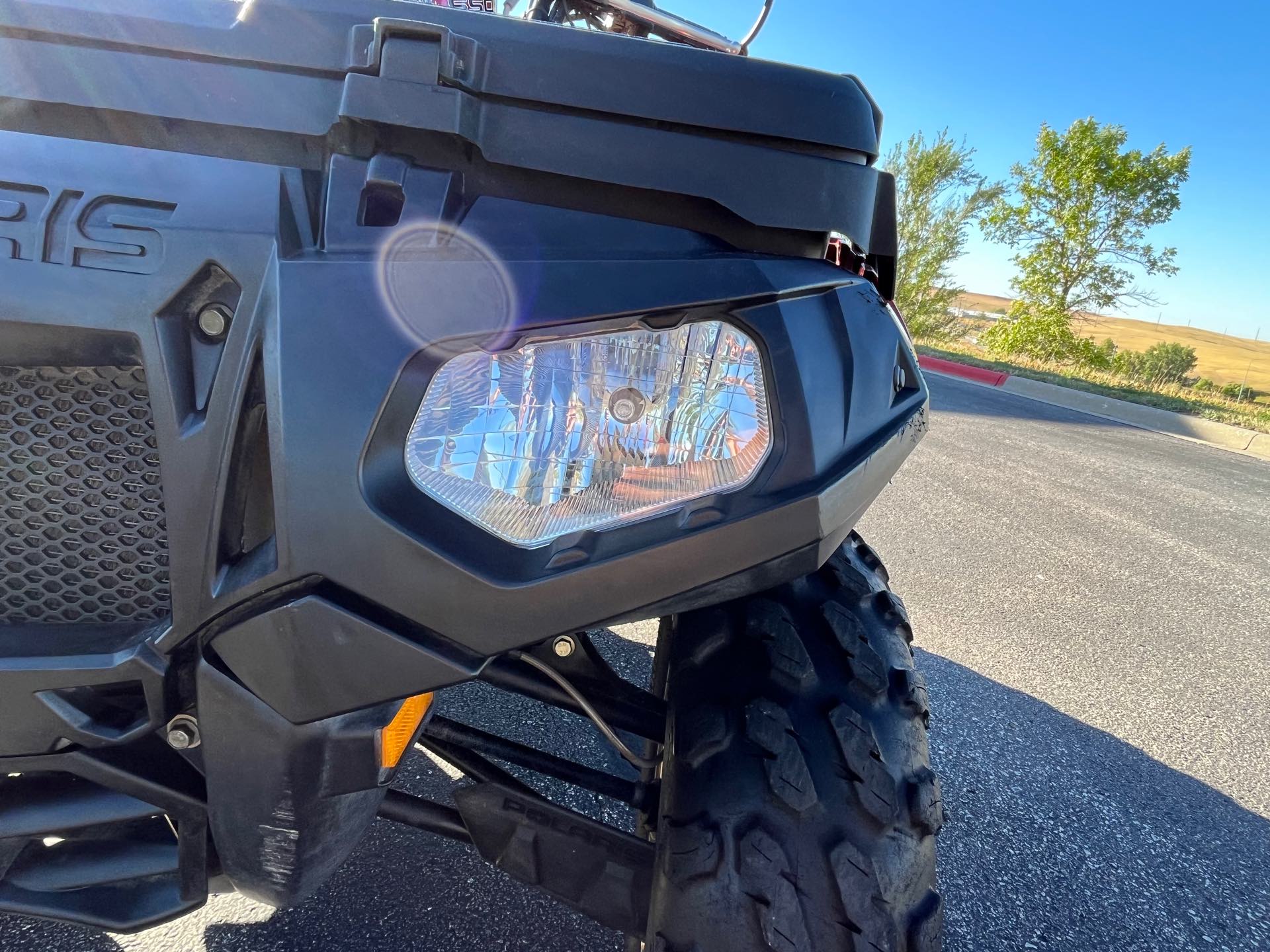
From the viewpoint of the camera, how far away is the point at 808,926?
938 millimetres

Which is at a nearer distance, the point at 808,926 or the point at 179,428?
the point at 179,428

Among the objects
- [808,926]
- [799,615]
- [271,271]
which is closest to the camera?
[271,271]

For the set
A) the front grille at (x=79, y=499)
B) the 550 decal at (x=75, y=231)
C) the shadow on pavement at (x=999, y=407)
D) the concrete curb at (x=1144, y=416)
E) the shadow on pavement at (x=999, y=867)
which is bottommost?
the shadow on pavement at (x=999, y=867)

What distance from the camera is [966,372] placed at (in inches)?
513

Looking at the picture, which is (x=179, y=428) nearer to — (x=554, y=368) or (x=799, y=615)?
(x=554, y=368)

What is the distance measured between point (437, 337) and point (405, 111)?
0.81 feet

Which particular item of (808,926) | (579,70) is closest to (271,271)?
(579,70)

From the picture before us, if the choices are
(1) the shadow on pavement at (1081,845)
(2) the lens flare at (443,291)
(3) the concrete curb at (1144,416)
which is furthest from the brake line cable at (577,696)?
(3) the concrete curb at (1144,416)

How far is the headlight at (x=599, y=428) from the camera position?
0.79m

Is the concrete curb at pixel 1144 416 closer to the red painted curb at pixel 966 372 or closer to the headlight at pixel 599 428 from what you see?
the red painted curb at pixel 966 372

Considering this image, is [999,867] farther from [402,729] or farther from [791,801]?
[402,729]

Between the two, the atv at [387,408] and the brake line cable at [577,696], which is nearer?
the atv at [387,408]

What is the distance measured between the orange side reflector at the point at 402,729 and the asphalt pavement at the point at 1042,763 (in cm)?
80

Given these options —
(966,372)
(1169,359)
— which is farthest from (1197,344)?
(966,372)
